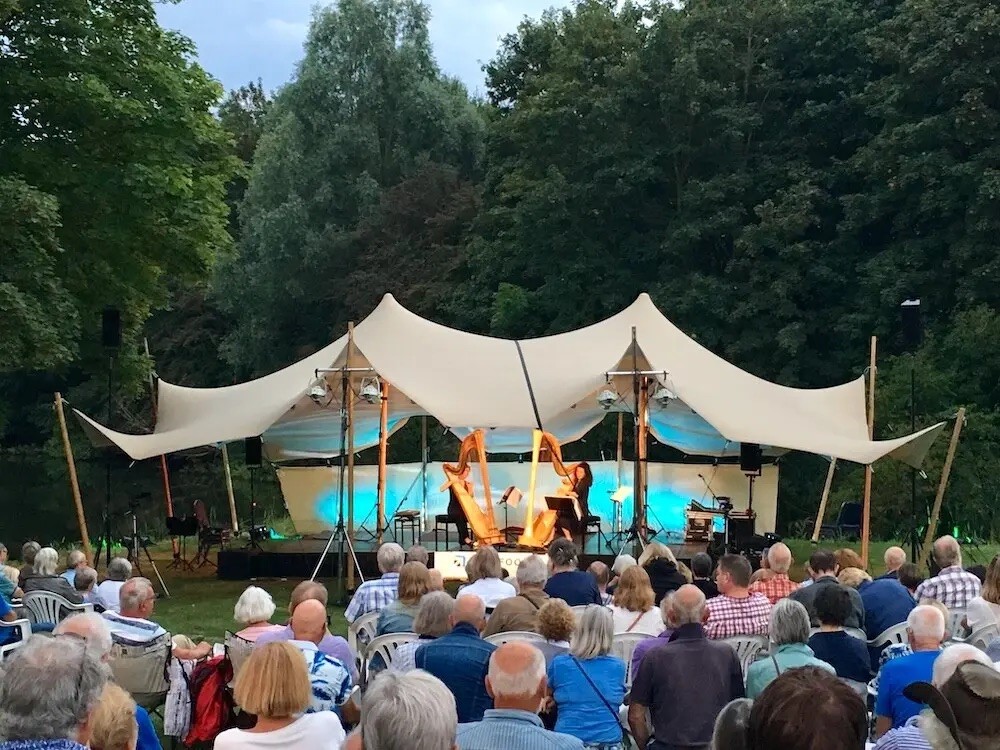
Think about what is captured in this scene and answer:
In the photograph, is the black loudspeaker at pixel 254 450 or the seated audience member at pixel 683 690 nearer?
the seated audience member at pixel 683 690

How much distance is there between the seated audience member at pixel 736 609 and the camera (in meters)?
5.75

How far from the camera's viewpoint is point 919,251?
77.6ft

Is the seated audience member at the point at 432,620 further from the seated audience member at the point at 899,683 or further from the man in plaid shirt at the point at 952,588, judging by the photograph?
the man in plaid shirt at the point at 952,588

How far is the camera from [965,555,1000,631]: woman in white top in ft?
18.4

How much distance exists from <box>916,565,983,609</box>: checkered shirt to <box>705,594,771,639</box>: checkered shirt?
139cm

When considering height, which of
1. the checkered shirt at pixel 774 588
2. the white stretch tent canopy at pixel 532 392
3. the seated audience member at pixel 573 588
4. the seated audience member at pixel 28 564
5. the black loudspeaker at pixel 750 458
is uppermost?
the white stretch tent canopy at pixel 532 392

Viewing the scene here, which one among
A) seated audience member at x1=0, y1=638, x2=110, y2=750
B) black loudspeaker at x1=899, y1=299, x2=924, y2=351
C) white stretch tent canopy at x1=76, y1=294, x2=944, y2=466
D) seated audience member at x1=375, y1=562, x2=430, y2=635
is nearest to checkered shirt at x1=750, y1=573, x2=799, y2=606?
seated audience member at x1=375, y1=562, x2=430, y2=635

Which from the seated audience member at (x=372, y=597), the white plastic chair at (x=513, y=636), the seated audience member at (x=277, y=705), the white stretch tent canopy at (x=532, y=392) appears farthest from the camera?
the white stretch tent canopy at (x=532, y=392)

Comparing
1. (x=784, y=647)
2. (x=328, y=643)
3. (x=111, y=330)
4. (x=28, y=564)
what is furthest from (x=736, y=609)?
(x=111, y=330)

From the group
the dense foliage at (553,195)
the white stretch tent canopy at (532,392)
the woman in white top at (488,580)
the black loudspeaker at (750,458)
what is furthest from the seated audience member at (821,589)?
the dense foliage at (553,195)

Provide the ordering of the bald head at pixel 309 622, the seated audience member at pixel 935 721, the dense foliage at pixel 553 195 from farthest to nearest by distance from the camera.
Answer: the dense foliage at pixel 553 195 < the bald head at pixel 309 622 < the seated audience member at pixel 935 721

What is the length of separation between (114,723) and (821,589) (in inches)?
117

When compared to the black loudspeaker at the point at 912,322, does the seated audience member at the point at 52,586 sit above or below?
below

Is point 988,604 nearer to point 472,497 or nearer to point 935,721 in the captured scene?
point 935,721
